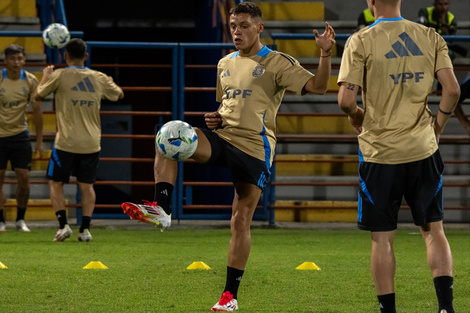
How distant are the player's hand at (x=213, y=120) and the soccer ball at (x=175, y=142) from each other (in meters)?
0.39

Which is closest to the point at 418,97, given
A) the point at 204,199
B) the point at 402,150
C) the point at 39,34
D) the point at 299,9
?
the point at 402,150

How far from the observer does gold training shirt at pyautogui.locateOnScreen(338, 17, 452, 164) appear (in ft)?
13.7

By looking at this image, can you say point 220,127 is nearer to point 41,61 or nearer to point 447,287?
point 447,287

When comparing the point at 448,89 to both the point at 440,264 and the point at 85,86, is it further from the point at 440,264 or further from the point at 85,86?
the point at 85,86

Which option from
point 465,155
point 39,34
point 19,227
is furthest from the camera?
point 465,155

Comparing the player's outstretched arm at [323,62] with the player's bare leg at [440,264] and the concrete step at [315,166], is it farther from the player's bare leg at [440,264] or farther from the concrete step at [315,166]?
the concrete step at [315,166]

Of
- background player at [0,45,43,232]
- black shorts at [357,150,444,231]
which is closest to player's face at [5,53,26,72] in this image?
background player at [0,45,43,232]

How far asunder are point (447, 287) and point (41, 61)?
30.2 ft

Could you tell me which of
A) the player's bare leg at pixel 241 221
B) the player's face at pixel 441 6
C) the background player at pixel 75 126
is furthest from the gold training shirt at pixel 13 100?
the player's face at pixel 441 6

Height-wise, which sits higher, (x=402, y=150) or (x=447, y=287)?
(x=402, y=150)

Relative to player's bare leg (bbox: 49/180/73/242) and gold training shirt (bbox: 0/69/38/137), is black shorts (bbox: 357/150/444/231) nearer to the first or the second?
player's bare leg (bbox: 49/180/73/242)

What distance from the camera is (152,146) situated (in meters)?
17.3

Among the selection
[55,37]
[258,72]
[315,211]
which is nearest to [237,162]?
[258,72]

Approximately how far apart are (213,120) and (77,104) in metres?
4.47
